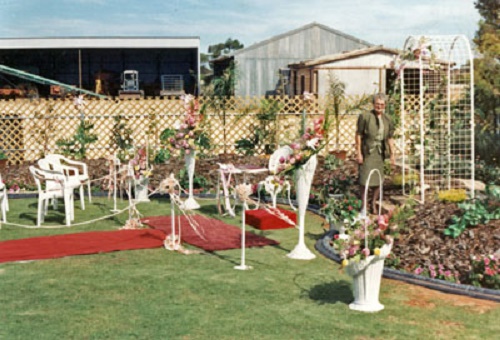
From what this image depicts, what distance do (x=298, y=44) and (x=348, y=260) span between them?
2688 centimetres

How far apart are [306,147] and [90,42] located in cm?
2178

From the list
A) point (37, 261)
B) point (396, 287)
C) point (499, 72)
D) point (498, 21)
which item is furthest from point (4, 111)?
point (498, 21)

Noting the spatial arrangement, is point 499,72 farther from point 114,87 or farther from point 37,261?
point 114,87

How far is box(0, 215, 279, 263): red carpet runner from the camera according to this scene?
6.79m

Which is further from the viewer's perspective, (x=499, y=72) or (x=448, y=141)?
(x=499, y=72)

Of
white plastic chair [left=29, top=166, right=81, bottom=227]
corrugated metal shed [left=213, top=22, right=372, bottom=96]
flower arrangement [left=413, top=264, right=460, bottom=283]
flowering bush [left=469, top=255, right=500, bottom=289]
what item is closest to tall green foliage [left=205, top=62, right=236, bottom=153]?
white plastic chair [left=29, top=166, right=81, bottom=227]

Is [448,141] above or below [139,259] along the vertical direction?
above

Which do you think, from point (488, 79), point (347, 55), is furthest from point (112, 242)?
point (347, 55)

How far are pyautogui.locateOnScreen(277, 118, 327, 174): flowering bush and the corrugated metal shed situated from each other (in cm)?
2366

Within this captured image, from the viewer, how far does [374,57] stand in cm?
2495

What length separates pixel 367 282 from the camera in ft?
15.8

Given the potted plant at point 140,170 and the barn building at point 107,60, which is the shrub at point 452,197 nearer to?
the potted plant at point 140,170

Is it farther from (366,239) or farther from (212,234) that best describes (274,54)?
(366,239)

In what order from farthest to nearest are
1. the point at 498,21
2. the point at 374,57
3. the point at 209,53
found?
the point at 209,53
the point at 374,57
the point at 498,21
